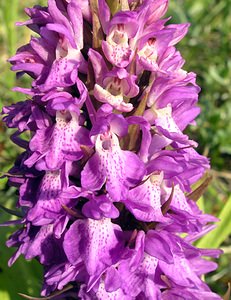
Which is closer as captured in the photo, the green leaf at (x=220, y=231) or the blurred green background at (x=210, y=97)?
the green leaf at (x=220, y=231)

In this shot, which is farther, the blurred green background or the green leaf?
the blurred green background

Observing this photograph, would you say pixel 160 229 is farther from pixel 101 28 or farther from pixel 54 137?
pixel 101 28

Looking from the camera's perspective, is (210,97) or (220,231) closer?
(220,231)

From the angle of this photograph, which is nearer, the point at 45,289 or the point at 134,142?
the point at 134,142

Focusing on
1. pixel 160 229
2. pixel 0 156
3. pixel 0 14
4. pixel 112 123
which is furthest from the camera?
pixel 0 14

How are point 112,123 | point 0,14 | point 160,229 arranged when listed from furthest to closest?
point 0,14 → point 160,229 → point 112,123

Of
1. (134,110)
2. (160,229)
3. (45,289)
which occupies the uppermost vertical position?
(134,110)

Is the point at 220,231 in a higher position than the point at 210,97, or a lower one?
lower

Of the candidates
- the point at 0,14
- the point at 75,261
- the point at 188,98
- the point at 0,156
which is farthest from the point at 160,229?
the point at 0,14
